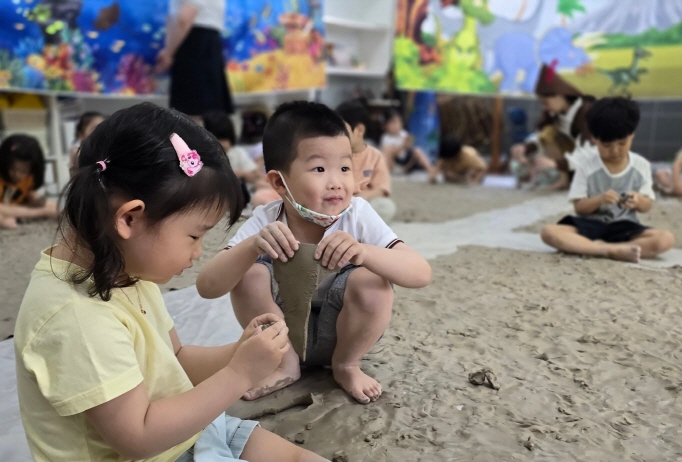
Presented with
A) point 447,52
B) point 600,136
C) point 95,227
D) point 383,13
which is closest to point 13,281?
point 95,227

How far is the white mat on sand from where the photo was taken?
3.11 feet

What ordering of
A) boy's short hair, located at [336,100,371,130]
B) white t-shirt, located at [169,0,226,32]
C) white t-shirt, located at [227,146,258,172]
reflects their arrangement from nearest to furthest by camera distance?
boy's short hair, located at [336,100,371,130], white t-shirt, located at [169,0,226,32], white t-shirt, located at [227,146,258,172]

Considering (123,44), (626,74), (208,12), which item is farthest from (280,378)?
(626,74)

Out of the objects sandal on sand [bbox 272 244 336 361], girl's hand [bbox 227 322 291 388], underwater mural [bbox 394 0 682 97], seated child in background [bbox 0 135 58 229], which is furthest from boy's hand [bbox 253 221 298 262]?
underwater mural [bbox 394 0 682 97]

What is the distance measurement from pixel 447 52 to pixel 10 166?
3545mm

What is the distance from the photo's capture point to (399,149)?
4.84 metres

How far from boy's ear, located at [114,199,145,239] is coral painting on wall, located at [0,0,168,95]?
2589 millimetres

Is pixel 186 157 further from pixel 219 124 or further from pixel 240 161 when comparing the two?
pixel 240 161

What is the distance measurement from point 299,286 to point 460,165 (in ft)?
11.5

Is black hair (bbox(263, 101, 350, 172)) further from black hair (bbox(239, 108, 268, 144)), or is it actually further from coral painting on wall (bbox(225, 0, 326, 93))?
black hair (bbox(239, 108, 268, 144))

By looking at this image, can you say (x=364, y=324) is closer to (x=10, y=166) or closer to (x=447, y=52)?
Result: (x=10, y=166)

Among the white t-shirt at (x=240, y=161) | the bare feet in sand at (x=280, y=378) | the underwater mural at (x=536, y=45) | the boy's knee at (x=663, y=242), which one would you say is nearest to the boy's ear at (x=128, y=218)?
the bare feet in sand at (x=280, y=378)

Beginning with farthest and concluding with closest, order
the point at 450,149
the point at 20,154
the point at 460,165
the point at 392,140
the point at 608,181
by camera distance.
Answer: the point at 392,140
the point at 460,165
the point at 450,149
the point at 20,154
the point at 608,181

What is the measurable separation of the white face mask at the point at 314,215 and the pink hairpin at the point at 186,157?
37 cm
